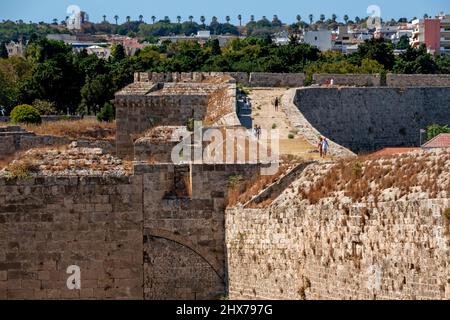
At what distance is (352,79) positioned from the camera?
5538 cm

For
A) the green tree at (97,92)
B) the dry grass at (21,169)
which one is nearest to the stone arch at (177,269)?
the dry grass at (21,169)

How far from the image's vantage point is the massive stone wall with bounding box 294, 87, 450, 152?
4834 centimetres

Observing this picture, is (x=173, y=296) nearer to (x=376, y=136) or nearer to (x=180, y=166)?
(x=180, y=166)

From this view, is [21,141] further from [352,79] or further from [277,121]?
[352,79]

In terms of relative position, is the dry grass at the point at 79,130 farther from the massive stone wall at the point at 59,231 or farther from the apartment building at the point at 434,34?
the apartment building at the point at 434,34

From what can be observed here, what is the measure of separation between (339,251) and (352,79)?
37.4m

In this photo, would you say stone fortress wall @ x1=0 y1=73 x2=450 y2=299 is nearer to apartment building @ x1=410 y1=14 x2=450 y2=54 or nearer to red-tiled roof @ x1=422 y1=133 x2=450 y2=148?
red-tiled roof @ x1=422 y1=133 x2=450 y2=148

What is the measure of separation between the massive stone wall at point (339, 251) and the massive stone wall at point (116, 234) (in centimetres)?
61

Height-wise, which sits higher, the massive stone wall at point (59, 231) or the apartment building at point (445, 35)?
the apartment building at point (445, 35)

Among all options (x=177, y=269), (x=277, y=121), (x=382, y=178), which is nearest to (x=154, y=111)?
(x=277, y=121)

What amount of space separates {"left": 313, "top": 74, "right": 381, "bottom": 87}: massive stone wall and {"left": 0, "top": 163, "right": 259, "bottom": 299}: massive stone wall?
32.4 metres

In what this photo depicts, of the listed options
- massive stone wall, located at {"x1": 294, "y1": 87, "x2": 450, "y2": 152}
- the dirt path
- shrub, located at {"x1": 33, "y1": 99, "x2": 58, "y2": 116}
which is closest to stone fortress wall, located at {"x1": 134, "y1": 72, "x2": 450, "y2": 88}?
the dirt path

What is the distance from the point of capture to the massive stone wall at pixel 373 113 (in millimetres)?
48344
